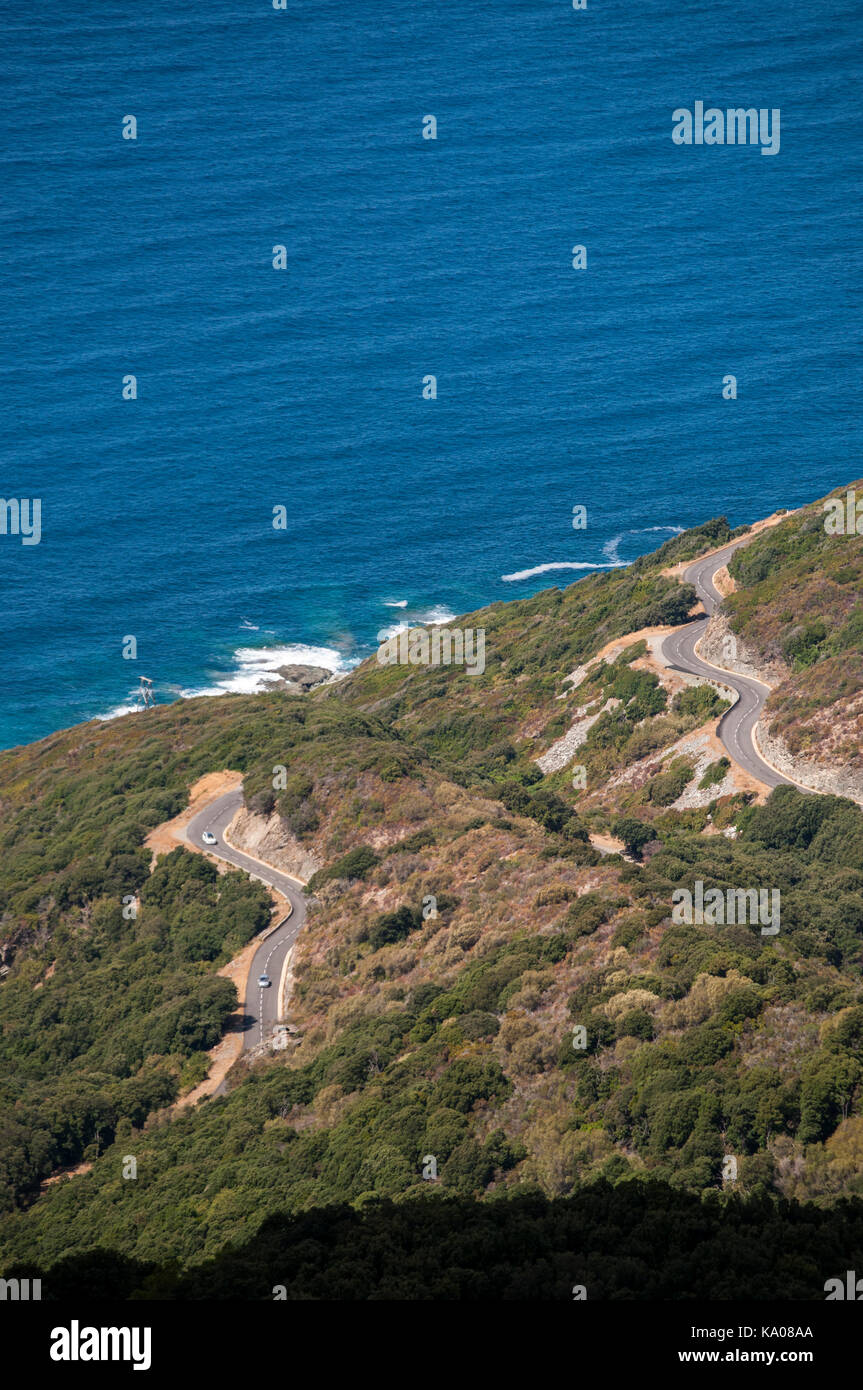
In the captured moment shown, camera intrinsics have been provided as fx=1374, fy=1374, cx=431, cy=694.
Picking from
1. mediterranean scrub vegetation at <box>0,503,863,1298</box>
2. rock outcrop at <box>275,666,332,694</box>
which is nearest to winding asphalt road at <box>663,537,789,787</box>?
mediterranean scrub vegetation at <box>0,503,863,1298</box>

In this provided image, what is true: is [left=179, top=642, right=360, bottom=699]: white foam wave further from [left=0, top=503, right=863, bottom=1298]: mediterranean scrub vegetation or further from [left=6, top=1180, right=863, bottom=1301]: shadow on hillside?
[left=6, top=1180, right=863, bottom=1301]: shadow on hillside

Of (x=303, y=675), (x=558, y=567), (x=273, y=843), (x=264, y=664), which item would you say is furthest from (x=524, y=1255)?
(x=558, y=567)

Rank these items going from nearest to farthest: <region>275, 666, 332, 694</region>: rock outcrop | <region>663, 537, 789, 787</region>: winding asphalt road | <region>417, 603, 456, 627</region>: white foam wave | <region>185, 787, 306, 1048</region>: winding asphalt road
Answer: <region>185, 787, 306, 1048</region>: winding asphalt road, <region>663, 537, 789, 787</region>: winding asphalt road, <region>275, 666, 332, 694</region>: rock outcrop, <region>417, 603, 456, 627</region>: white foam wave

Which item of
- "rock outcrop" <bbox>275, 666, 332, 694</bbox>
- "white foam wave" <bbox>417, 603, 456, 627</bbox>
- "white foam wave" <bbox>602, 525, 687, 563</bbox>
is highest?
"white foam wave" <bbox>602, 525, 687, 563</bbox>

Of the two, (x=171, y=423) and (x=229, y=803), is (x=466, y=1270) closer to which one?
(x=229, y=803)

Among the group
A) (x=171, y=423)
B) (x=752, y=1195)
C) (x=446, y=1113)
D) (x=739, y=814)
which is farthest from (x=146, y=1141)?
(x=171, y=423)

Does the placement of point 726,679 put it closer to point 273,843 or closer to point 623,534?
point 273,843

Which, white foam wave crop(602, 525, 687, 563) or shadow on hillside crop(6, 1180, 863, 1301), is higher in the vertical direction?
white foam wave crop(602, 525, 687, 563)
